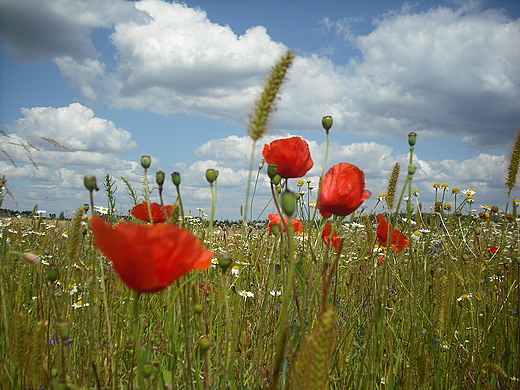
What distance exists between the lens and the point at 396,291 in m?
3.37

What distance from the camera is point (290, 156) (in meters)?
1.95

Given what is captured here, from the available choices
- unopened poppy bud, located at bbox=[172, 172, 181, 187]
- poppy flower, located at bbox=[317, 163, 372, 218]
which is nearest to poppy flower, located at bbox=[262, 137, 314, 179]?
poppy flower, located at bbox=[317, 163, 372, 218]

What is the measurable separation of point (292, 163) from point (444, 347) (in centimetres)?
164

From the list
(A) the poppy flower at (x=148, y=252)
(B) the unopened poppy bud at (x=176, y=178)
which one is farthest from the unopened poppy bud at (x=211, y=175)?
(A) the poppy flower at (x=148, y=252)

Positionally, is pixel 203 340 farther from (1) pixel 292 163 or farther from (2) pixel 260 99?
(1) pixel 292 163

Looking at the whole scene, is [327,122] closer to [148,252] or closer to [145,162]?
[145,162]

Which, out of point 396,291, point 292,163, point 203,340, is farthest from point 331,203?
point 396,291

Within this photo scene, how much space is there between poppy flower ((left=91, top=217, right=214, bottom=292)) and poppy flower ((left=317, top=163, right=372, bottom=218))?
65cm

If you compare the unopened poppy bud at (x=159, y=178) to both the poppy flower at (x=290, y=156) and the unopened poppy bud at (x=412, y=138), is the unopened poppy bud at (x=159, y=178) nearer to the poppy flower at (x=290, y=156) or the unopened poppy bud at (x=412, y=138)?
the poppy flower at (x=290, y=156)

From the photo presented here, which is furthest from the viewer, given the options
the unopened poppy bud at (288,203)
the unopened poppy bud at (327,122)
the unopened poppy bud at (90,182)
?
the unopened poppy bud at (327,122)

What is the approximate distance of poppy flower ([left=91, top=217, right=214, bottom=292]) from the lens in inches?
40.4

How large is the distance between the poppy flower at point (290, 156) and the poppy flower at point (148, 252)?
97 cm

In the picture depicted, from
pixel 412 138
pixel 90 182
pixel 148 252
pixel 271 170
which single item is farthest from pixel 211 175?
pixel 412 138

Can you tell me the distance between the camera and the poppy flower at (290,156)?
6.42ft
